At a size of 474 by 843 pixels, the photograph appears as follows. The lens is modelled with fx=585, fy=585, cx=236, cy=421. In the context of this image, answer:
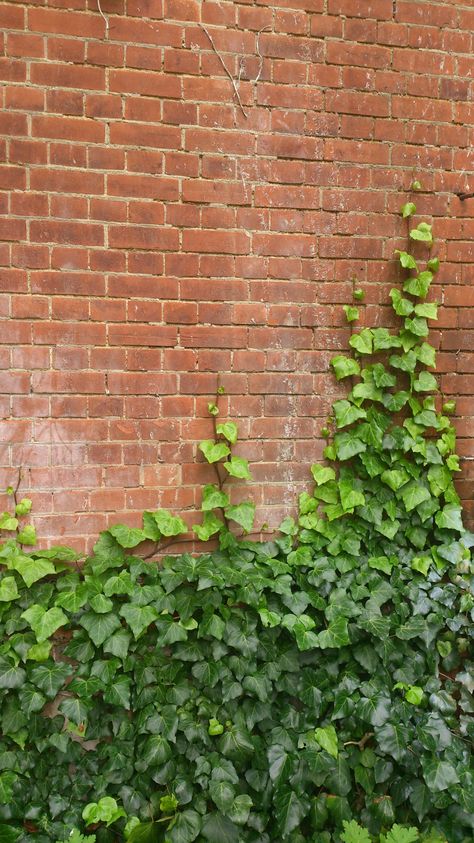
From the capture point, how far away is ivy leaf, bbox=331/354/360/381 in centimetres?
252

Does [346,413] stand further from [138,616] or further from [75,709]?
[75,709]

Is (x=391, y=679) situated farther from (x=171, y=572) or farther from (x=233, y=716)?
(x=171, y=572)

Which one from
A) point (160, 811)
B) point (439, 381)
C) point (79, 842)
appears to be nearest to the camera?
point (79, 842)

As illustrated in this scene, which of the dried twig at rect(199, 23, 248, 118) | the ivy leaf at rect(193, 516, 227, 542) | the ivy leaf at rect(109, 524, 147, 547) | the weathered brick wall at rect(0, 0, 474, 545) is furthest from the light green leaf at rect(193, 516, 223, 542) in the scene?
the dried twig at rect(199, 23, 248, 118)

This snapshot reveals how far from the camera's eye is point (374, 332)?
256 cm

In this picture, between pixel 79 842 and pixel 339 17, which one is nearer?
pixel 79 842

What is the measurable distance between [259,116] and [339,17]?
1.82 feet

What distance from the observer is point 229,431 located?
2408mm

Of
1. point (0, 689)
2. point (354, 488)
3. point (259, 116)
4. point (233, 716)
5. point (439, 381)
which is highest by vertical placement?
point (259, 116)

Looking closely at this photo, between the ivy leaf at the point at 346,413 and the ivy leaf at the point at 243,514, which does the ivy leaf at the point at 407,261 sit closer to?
the ivy leaf at the point at 346,413

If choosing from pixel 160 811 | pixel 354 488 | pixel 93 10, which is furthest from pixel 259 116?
pixel 160 811

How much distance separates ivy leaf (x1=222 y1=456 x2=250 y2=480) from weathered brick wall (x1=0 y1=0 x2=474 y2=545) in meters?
0.09

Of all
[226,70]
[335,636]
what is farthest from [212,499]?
[226,70]

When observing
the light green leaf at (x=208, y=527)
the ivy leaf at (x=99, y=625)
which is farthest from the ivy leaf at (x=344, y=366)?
the ivy leaf at (x=99, y=625)
